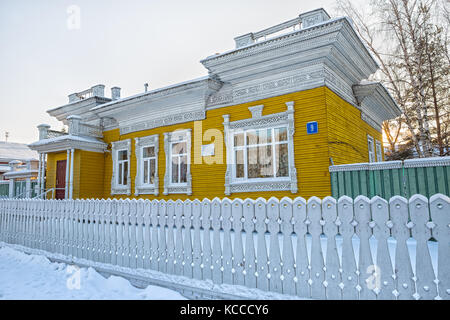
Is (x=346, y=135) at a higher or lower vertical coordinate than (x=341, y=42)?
lower

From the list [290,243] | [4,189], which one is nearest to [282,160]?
[290,243]

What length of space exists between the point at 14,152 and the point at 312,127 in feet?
142

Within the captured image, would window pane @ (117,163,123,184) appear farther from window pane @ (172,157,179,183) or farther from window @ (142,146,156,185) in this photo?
window pane @ (172,157,179,183)

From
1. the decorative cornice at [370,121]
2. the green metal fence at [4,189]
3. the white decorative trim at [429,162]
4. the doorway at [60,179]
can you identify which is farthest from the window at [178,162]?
the green metal fence at [4,189]

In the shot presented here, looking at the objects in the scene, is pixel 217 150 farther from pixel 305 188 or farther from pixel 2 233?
pixel 2 233

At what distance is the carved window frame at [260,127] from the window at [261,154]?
0.45 ft

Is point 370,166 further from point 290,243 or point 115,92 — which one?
point 115,92

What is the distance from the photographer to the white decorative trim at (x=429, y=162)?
19.1 ft

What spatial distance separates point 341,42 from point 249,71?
9.26ft

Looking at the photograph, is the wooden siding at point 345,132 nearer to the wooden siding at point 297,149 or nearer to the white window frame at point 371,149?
the wooden siding at point 297,149

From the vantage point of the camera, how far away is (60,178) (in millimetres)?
14008

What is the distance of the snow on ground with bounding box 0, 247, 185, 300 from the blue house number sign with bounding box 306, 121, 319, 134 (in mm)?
6145
